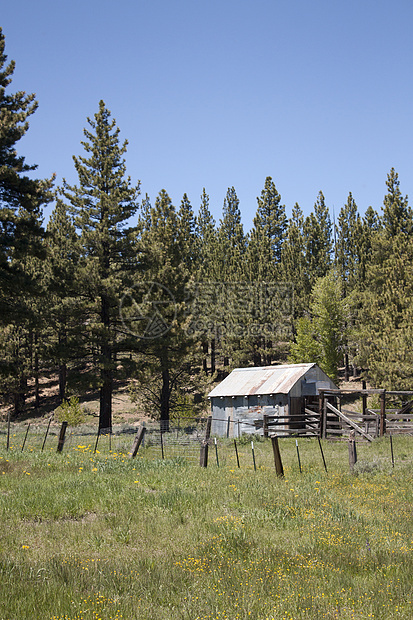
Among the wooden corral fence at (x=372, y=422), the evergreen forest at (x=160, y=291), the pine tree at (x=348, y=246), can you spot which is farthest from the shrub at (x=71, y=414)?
the pine tree at (x=348, y=246)

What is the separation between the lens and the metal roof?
102 feet

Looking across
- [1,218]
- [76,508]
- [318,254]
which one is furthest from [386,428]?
[318,254]

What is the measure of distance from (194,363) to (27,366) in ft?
61.3

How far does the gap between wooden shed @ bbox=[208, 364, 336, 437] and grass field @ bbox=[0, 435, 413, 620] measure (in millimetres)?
15922

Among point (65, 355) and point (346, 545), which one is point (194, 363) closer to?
point (65, 355)

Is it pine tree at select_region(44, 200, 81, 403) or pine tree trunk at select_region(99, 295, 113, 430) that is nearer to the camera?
pine tree at select_region(44, 200, 81, 403)

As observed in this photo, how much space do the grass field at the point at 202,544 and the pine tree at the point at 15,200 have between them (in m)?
10.6

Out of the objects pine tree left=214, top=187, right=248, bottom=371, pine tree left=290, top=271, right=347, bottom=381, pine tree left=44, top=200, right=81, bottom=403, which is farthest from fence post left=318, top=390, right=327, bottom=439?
pine tree left=214, top=187, right=248, bottom=371

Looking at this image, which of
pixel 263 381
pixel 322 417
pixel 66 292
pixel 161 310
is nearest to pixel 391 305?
pixel 263 381

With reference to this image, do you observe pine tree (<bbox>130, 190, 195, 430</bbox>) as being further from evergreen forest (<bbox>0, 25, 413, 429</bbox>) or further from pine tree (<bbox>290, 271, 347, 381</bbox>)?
pine tree (<bbox>290, 271, 347, 381</bbox>)

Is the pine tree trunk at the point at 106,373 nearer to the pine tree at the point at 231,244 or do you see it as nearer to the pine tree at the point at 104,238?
the pine tree at the point at 104,238

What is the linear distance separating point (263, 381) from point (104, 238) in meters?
13.7

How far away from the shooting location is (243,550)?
7.71 meters

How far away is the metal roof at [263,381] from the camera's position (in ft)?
102
